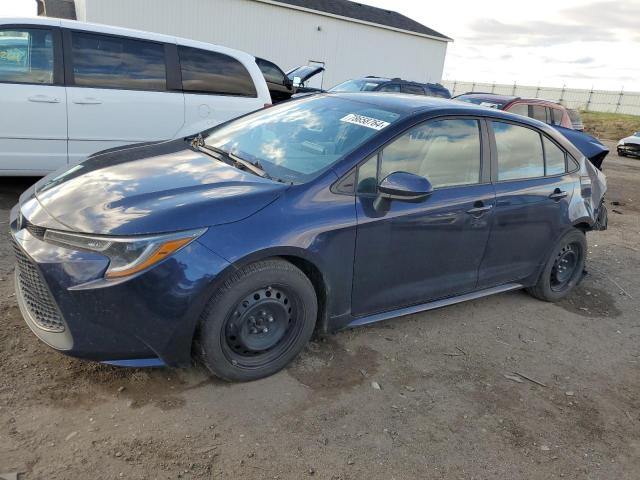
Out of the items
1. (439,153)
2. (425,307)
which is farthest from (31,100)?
(425,307)

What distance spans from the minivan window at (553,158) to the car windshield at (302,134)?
1595 mm

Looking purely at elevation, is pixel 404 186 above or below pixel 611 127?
above

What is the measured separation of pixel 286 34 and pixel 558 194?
2217 cm

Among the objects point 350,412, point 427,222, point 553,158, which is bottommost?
point 350,412

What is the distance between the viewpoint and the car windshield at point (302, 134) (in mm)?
3072

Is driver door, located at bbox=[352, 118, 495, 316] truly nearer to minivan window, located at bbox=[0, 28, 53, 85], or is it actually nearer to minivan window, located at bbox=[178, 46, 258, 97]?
minivan window, located at bbox=[178, 46, 258, 97]

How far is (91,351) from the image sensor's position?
2.44 m

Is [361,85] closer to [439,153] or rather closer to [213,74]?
[213,74]

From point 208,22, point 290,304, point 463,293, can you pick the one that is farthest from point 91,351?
point 208,22

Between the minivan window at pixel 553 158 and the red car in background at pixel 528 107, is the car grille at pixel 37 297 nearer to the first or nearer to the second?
the minivan window at pixel 553 158

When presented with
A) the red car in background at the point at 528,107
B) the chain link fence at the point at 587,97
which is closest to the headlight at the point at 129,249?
the red car in background at the point at 528,107

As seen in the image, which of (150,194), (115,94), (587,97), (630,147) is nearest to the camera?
(150,194)

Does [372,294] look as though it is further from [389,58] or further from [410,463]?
[389,58]

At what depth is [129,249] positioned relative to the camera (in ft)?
7.77
